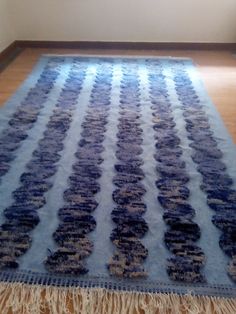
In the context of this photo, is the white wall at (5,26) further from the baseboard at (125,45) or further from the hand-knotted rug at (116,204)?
the hand-knotted rug at (116,204)

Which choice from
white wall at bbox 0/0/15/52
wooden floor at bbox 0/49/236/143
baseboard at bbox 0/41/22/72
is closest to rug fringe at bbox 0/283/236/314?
wooden floor at bbox 0/49/236/143

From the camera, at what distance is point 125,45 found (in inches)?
126

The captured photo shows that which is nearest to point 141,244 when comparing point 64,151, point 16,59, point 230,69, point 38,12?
point 64,151

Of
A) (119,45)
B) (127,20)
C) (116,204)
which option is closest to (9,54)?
(119,45)

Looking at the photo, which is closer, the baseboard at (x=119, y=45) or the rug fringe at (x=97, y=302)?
the rug fringe at (x=97, y=302)

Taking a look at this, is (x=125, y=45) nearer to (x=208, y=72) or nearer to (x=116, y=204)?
(x=208, y=72)

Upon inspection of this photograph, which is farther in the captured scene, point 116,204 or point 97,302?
point 116,204

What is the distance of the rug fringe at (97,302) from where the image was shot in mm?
831

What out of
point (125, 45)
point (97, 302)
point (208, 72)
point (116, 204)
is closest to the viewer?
point (97, 302)

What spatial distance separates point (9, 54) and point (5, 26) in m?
0.27

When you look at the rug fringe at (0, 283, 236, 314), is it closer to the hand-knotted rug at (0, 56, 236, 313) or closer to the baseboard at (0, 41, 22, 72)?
the hand-knotted rug at (0, 56, 236, 313)

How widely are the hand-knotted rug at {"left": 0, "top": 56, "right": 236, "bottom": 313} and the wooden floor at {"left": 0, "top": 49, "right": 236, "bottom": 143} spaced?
83mm

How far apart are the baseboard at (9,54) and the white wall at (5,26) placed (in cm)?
4

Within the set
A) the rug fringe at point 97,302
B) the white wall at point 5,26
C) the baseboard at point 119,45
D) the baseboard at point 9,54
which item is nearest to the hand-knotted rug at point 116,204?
the rug fringe at point 97,302
